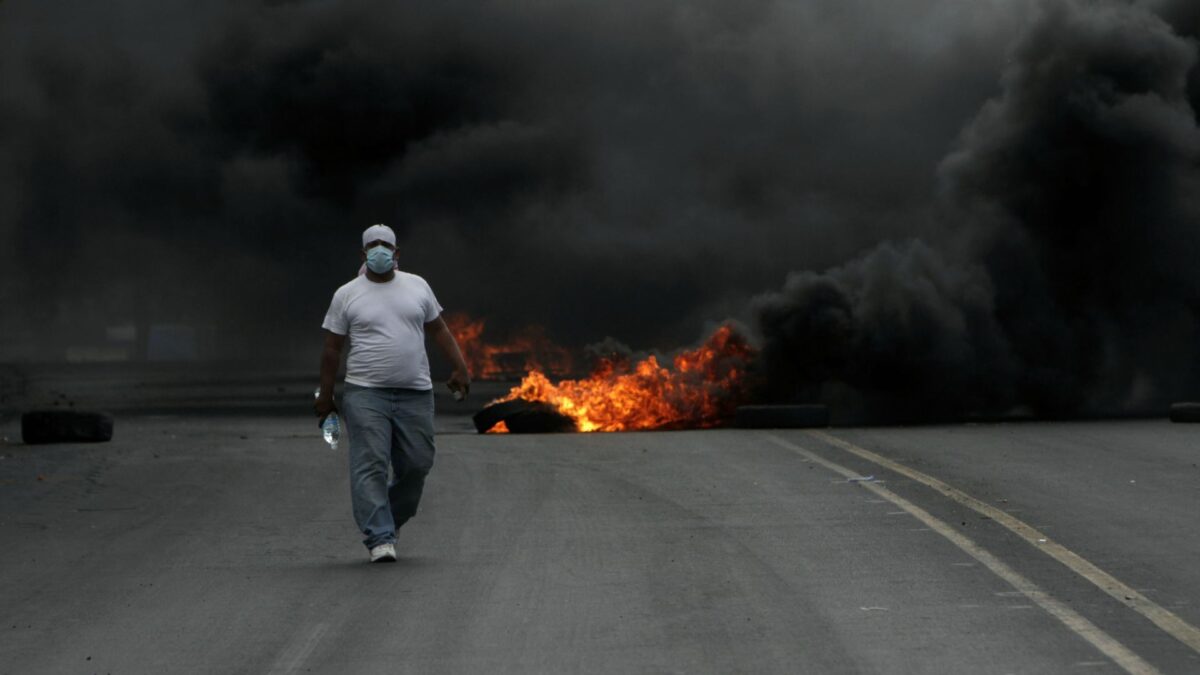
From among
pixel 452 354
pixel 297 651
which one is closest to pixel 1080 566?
pixel 452 354

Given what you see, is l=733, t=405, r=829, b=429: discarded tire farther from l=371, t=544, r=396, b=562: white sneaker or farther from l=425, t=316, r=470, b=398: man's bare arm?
l=371, t=544, r=396, b=562: white sneaker

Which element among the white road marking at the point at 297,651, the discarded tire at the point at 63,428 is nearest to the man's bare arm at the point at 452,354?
the white road marking at the point at 297,651

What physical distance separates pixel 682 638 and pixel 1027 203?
31376mm

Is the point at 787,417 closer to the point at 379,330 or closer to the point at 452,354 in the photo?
the point at 452,354

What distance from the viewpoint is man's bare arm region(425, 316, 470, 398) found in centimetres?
889

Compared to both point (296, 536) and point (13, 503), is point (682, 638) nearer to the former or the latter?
point (296, 536)

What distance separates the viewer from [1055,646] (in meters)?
5.89

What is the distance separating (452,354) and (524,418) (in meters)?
14.4

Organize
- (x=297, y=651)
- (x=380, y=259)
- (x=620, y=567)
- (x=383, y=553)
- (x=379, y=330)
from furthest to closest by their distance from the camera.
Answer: (x=379, y=330) → (x=380, y=259) → (x=383, y=553) → (x=620, y=567) → (x=297, y=651)

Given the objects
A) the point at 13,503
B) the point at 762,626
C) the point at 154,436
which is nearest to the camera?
the point at 762,626

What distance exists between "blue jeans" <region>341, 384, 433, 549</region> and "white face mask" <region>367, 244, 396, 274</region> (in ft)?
2.32

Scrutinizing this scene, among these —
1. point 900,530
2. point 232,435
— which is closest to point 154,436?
point 232,435

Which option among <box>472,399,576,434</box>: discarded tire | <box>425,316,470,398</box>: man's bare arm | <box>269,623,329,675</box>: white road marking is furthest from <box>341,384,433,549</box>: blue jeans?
<box>472,399,576,434</box>: discarded tire

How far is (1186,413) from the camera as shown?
19.4 meters
